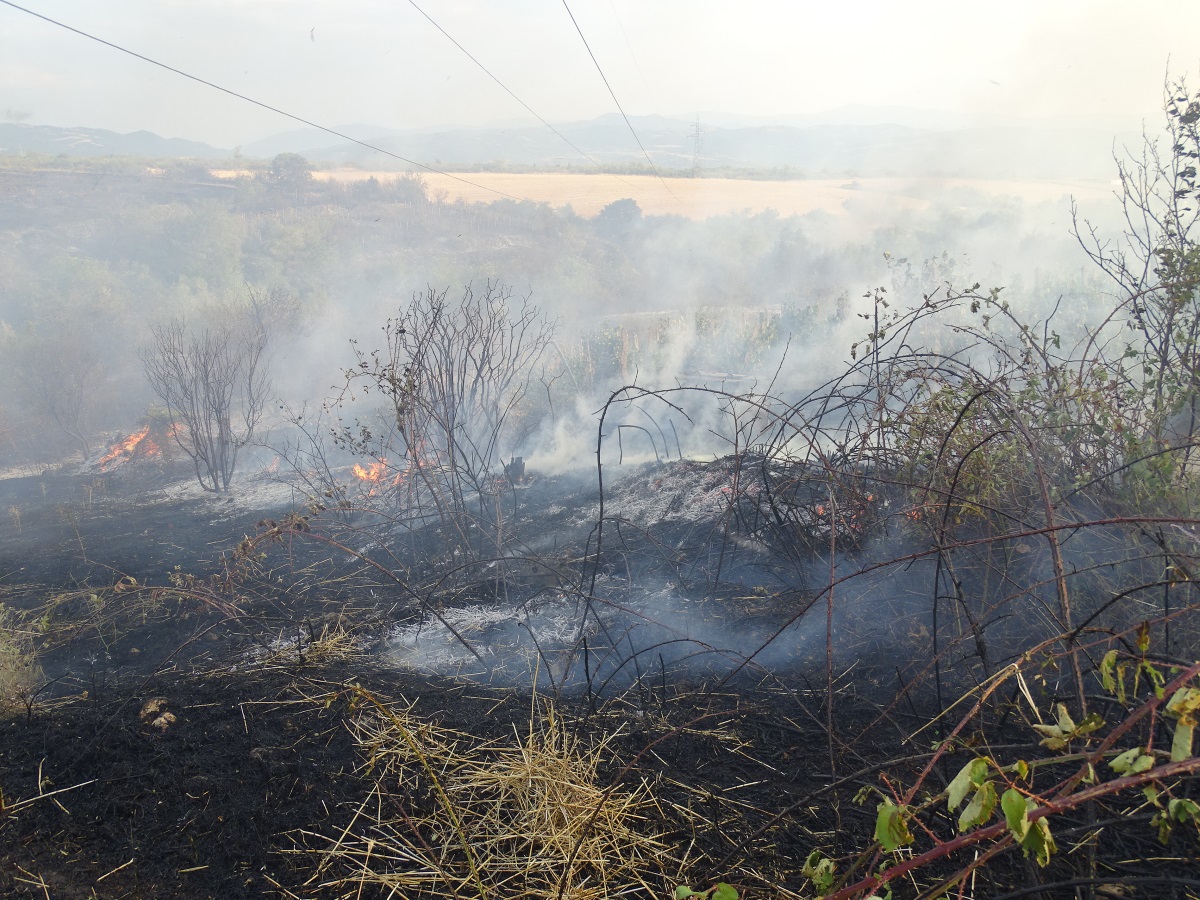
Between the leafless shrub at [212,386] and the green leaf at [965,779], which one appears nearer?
the green leaf at [965,779]

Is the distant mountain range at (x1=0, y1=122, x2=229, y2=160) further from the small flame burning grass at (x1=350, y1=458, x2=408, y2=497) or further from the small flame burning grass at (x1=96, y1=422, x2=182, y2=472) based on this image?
the small flame burning grass at (x1=350, y1=458, x2=408, y2=497)

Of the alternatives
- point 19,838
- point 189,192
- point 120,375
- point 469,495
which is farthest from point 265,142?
point 19,838

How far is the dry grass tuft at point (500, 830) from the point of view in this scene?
288cm

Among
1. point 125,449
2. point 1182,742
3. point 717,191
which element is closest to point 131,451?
point 125,449

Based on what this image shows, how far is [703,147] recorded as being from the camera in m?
54.6

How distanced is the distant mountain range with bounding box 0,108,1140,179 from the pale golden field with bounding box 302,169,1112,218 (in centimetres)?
79

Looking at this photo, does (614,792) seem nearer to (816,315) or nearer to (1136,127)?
(816,315)

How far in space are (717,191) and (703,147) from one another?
1933 centimetres

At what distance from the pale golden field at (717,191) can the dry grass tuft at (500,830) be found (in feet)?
89.7

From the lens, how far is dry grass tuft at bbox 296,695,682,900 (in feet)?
9.45

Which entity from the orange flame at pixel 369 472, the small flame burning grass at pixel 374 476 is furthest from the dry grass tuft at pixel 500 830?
the orange flame at pixel 369 472

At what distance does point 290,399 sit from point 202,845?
16.6 meters

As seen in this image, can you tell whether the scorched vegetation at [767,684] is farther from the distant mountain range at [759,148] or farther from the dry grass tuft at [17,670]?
the distant mountain range at [759,148]

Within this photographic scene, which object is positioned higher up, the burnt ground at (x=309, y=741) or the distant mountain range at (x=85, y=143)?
the distant mountain range at (x=85, y=143)
